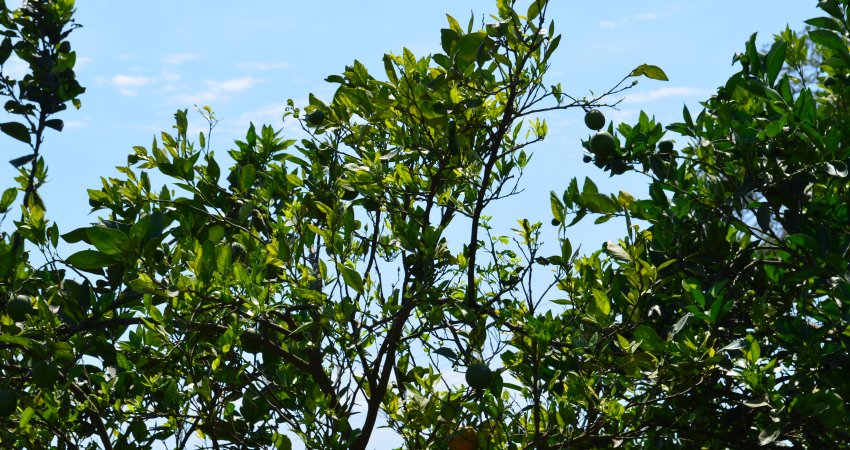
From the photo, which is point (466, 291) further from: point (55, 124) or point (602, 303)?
point (55, 124)

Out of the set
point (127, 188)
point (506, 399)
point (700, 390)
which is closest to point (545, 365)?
point (506, 399)

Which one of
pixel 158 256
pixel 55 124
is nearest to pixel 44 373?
pixel 158 256

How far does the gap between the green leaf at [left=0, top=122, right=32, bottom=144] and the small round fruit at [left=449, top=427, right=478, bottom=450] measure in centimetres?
308

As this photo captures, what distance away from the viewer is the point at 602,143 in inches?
133

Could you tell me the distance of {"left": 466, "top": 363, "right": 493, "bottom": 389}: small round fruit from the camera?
286 cm

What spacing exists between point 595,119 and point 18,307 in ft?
7.00

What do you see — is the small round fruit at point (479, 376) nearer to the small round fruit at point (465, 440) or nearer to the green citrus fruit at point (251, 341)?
the small round fruit at point (465, 440)

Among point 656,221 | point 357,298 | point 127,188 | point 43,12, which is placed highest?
point 43,12

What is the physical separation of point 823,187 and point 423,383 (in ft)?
6.42

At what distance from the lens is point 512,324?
3012 millimetres

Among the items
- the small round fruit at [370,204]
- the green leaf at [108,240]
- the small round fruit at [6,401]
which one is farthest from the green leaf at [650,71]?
the small round fruit at [6,401]

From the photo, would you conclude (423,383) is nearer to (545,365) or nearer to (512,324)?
Answer: (512,324)

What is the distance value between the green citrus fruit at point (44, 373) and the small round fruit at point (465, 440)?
129cm

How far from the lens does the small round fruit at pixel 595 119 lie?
11.0ft
